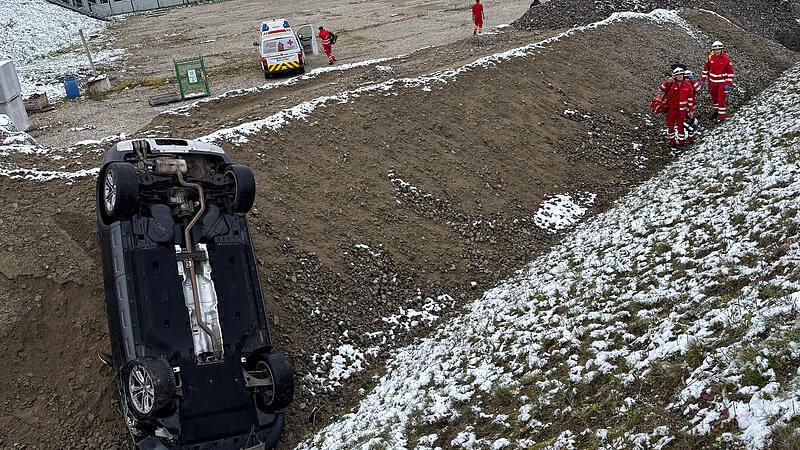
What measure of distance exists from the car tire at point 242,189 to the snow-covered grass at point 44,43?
20.4 m

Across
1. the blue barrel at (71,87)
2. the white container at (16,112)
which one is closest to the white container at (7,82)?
the white container at (16,112)

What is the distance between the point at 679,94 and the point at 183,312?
49.1ft

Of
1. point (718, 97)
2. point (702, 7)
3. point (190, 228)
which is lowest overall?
point (718, 97)

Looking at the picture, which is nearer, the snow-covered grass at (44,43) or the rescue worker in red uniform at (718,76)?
the rescue worker in red uniform at (718,76)

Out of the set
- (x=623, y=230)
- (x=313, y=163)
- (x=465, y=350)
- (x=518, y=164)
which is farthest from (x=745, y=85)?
(x=465, y=350)

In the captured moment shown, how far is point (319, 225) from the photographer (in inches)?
493

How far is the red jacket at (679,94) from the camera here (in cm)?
1722

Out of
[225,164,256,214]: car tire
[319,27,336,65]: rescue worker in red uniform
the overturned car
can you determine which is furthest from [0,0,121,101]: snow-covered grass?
[225,164,256,214]: car tire

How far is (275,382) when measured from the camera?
794cm

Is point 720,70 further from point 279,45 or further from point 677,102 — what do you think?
point 279,45

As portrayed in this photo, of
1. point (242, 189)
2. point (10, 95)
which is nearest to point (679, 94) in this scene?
point (242, 189)

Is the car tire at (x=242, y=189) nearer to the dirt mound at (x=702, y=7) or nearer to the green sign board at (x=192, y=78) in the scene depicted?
the green sign board at (x=192, y=78)

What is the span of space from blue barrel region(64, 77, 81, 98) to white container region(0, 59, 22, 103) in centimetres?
620

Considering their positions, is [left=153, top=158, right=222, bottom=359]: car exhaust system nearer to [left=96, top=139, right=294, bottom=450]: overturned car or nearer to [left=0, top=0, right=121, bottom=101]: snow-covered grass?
[left=96, top=139, right=294, bottom=450]: overturned car
